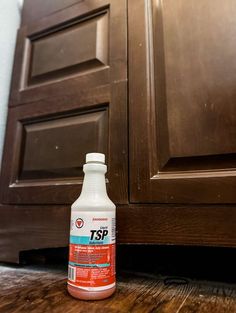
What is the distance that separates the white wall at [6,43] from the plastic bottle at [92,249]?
1.46 feet

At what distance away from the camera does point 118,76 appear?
0.61 m

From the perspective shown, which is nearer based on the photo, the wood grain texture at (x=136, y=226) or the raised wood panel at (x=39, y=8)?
the wood grain texture at (x=136, y=226)

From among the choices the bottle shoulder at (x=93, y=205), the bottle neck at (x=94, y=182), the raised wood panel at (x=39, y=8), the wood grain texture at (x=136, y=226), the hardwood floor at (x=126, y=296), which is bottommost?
the hardwood floor at (x=126, y=296)

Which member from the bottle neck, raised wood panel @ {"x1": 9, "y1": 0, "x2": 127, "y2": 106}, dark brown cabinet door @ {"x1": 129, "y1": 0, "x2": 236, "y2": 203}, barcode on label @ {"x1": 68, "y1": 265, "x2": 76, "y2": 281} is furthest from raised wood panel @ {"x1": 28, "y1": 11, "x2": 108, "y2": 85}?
barcode on label @ {"x1": 68, "y1": 265, "x2": 76, "y2": 281}

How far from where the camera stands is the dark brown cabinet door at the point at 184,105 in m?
0.49

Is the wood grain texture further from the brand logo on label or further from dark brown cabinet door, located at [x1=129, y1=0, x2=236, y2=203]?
the brand logo on label

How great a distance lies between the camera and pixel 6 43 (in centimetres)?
81

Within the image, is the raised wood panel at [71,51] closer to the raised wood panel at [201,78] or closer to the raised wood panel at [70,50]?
the raised wood panel at [70,50]

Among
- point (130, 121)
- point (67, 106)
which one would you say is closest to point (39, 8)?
point (67, 106)

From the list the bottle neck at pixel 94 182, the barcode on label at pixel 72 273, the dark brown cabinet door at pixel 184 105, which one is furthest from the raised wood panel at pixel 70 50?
the barcode on label at pixel 72 273

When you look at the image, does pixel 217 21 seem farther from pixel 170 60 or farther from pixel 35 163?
pixel 35 163

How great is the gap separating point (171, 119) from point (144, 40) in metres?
0.22

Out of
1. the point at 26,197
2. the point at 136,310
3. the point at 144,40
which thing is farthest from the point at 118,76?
the point at 136,310

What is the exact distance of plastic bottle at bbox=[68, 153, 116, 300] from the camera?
399 mm
